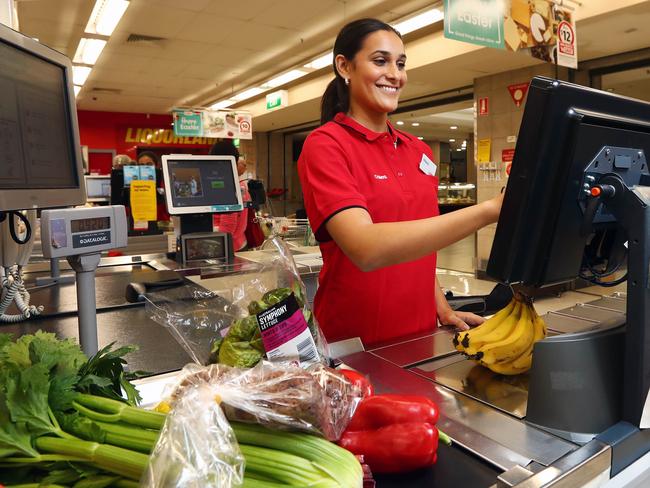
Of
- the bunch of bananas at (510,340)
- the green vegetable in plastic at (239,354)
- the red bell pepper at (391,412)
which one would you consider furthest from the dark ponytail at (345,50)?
the red bell pepper at (391,412)

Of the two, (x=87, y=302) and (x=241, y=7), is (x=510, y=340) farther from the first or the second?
(x=241, y=7)

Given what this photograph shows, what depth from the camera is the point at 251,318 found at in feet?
3.09

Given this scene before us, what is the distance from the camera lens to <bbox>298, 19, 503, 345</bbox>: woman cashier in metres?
1.46

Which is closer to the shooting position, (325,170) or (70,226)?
(70,226)

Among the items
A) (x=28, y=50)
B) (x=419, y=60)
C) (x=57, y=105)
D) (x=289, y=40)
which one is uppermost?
(x=289, y=40)

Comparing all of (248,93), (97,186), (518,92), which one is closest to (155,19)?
(97,186)

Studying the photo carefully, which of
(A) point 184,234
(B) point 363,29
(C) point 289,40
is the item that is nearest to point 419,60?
(C) point 289,40

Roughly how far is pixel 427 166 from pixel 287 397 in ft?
4.18

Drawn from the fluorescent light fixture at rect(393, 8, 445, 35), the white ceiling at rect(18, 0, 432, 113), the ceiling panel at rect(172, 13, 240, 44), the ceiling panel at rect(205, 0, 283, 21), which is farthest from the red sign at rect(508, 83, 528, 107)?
the ceiling panel at rect(172, 13, 240, 44)

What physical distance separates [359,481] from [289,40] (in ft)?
24.5

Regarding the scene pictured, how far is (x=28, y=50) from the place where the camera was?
1.12 m

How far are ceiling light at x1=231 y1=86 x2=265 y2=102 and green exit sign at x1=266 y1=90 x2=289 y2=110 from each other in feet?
1.31

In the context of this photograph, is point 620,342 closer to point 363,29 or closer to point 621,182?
point 621,182

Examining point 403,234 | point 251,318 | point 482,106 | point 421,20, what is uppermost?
point 421,20
